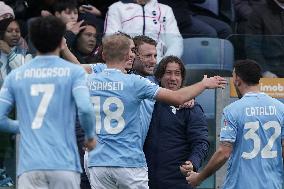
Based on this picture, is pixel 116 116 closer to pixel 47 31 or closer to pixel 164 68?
pixel 164 68

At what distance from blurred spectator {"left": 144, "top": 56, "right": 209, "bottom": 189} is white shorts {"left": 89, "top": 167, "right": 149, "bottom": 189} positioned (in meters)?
0.69

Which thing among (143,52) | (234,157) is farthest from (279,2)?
(234,157)

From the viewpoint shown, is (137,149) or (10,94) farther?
(137,149)

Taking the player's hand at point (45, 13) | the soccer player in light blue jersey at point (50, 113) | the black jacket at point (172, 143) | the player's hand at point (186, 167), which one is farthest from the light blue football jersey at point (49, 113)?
the player's hand at point (45, 13)

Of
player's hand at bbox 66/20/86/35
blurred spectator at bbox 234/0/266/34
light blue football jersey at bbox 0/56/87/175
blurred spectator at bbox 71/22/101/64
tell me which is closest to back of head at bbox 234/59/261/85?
light blue football jersey at bbox 0/56/87/175

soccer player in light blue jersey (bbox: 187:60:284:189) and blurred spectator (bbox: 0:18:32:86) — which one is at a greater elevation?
blurred spectator (bbox: 0:18:32:86)

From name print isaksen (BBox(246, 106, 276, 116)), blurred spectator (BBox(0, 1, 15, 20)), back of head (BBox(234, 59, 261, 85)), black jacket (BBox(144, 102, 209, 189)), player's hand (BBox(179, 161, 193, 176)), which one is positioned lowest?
player's hand (BBox(179, 161, 193, 176))

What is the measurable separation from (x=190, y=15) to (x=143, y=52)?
3.72 meters

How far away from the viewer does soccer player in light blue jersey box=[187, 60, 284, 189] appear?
9.58 meters

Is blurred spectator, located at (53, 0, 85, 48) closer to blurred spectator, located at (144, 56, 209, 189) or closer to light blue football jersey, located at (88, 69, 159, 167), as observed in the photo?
blurred spectator, located at (144, 56, 209, 189)

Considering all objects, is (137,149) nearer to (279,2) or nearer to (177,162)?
(177,162)

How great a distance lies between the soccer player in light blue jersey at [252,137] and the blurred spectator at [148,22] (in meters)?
3.00

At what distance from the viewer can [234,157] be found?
9680mm

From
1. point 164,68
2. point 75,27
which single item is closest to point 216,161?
point 164,68
